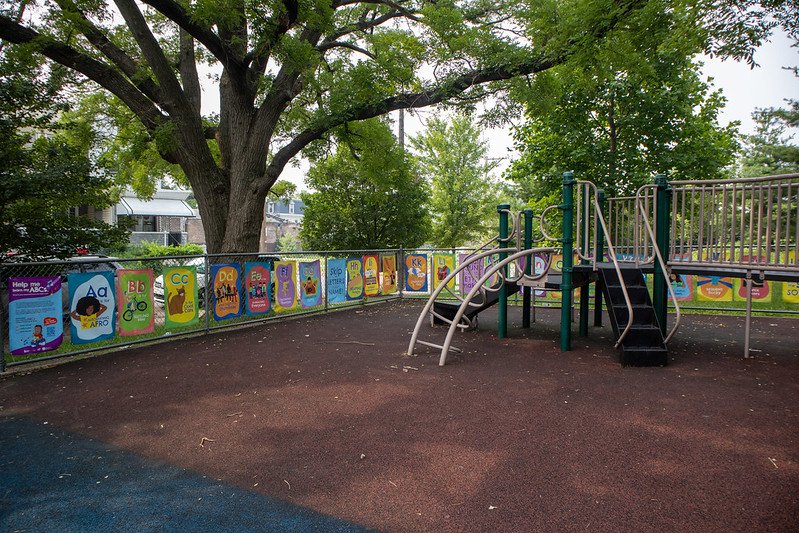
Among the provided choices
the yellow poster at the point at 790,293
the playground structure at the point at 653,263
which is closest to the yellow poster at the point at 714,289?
the yellow poster at the point at 790,293

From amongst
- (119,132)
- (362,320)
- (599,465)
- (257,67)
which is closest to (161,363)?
(362,320)

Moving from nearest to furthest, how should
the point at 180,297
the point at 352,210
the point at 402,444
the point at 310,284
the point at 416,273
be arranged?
the point at 402,444, the point at 180,297, the point at 310,284, the point at 416,273, the point at 352,210

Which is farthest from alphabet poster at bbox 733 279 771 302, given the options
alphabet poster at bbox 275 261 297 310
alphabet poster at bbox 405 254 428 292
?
alphabet poster at bbox 275 261 297 310

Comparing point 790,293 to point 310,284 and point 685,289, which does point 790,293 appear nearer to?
point 685,289

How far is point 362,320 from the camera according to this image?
1066 centimetres

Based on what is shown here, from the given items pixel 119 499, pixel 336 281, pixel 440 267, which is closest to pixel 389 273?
pixel 440 267

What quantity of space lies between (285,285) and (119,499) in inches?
303

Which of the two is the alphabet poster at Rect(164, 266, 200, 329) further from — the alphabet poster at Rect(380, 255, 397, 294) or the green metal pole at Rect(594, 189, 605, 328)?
the green metal pole at Rect(594, 189, 605, 328)

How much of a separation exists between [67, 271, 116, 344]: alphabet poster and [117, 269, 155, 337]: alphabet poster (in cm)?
16

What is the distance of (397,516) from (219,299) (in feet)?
24.3

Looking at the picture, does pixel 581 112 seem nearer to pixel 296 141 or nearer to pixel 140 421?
pixel 296 141

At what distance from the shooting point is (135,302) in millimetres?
7773

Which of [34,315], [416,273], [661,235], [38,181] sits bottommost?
[34,315]

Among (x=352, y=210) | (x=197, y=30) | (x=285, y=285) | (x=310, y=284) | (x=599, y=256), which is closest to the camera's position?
(x=599, y=256)
